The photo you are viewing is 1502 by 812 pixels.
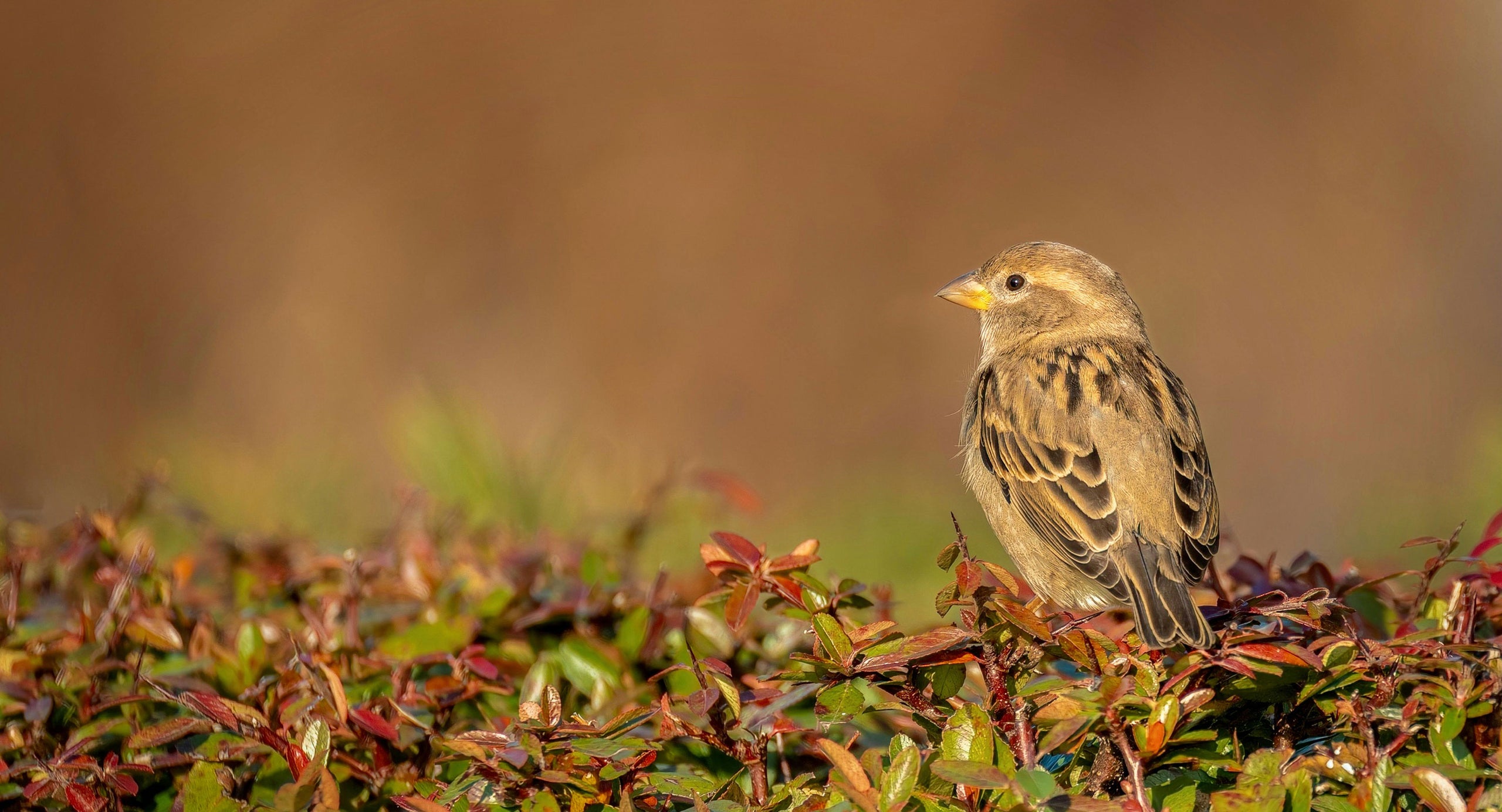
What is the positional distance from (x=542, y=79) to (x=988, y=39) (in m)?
3.64

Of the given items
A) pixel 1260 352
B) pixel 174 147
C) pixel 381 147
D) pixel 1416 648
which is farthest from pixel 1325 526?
pixel 174 147

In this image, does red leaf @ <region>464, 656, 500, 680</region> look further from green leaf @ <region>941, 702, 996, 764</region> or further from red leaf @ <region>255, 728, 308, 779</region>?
green leaf @ <region>941, 702, 996, 764</region>

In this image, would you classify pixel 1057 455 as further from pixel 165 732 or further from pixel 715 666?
pixel 165 732

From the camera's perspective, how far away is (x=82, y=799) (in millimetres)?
2291

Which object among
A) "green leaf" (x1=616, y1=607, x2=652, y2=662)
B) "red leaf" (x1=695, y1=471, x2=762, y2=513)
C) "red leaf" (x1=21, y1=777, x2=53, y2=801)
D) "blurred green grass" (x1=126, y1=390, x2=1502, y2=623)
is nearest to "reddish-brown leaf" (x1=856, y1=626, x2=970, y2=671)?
"green leaf" (x1=616, y1=607, x2=652, y2=662)

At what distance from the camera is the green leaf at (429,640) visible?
3.07 meters

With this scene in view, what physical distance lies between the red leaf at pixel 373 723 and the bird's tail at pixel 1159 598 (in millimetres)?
1482

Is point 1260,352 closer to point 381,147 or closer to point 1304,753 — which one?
point 381,147

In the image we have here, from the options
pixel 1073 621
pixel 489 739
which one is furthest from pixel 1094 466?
pixel 489 739

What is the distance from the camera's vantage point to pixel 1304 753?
2.27 meters

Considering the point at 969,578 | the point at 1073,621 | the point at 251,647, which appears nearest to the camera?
the point at 969,578

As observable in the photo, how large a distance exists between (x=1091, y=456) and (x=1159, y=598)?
735 mm

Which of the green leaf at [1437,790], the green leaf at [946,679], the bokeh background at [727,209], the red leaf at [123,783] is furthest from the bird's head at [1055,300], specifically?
the bokeh background at [727,209]

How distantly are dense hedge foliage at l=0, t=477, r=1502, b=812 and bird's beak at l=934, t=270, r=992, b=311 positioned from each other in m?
1.53
